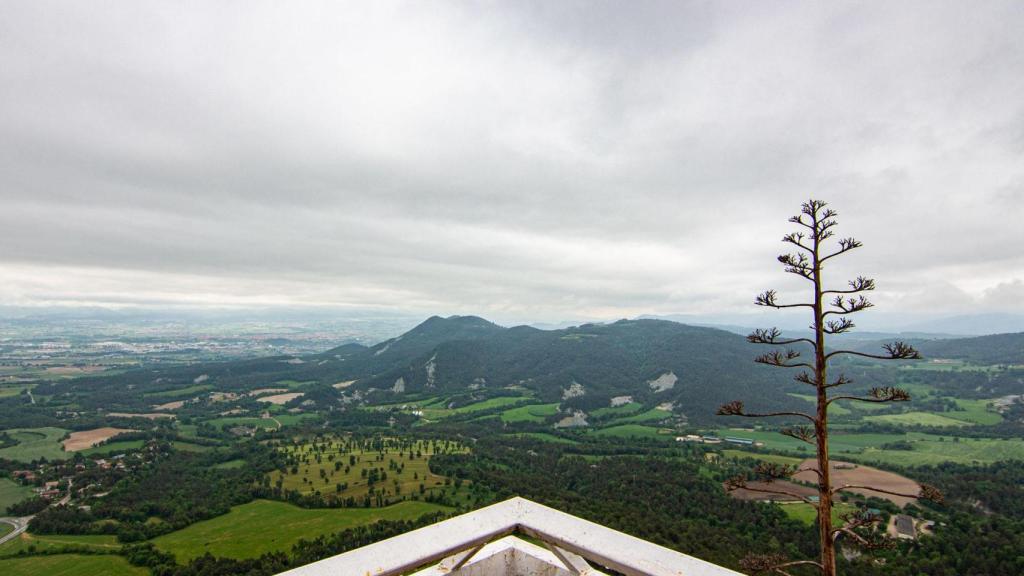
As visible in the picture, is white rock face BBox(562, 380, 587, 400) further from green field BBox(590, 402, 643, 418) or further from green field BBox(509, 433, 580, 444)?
green field BBox(509, 433, 580, 444)

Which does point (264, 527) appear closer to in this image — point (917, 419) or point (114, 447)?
point (114, 447)

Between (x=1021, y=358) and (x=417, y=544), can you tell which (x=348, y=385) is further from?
(x=1021, y=358)

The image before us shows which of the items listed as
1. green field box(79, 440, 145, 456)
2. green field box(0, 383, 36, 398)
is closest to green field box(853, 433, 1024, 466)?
green field box(79, 440, 145, 456)

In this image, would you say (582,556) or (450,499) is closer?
(582,556)

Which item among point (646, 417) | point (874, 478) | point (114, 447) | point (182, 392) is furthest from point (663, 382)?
point (182, 392)

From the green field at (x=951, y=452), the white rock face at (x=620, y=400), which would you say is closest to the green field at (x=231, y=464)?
the white rock face at (x=620, y=400)

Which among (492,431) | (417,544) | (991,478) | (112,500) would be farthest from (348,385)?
(417,544)
